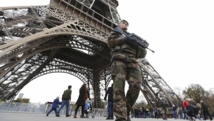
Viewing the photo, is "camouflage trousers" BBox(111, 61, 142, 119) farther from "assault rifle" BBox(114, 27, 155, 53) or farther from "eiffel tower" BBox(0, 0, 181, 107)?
"eiffel tower" BBox(0, 0, 181, 107)

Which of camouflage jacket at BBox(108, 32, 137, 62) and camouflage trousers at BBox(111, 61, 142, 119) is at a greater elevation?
camouflage jacket at BBox(108, 32, 137, 62)

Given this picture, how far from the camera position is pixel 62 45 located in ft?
60.1

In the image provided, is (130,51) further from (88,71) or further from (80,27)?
(88,71)

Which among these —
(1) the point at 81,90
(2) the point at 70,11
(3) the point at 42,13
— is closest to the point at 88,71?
(2) the point at 70,11

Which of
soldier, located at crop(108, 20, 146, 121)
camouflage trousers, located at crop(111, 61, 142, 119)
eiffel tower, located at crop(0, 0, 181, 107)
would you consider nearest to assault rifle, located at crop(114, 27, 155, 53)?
soldier, located at crop(108, 20, 146, 121)

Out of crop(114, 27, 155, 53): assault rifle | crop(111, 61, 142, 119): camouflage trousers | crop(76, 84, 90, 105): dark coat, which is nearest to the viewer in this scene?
crop(111, 61, 142, 119): camouflage trousers

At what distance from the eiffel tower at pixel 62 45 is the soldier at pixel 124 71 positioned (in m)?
8.83

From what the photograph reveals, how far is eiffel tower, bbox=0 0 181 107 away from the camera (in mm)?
13156

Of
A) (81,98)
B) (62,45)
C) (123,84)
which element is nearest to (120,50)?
(123,84)

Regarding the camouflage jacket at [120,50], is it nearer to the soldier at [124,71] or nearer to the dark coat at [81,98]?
the soldier at [124,71]

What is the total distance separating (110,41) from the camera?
10.2 ft

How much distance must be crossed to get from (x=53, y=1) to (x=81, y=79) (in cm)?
1417

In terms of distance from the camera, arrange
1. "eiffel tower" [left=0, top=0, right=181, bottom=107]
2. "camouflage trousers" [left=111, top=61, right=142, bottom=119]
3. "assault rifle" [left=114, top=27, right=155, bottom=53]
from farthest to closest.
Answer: "eiffel tower" [left=0, top=0, right=181, bottom=107] < "assault rifle" [left=114, top=27, right=155, bottom=53] < "camouflage trousers" [left=111, top=61, right=142, bottom=119]

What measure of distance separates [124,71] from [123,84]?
0.21 m
